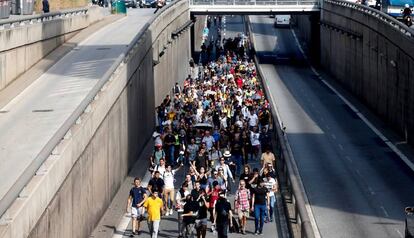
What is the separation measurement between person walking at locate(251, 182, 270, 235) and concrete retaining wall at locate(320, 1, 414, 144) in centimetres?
1857

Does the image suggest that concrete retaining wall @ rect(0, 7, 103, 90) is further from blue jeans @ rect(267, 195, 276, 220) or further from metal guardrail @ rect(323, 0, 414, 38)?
metal guardrail @ rect(323, 0, 414, 38)

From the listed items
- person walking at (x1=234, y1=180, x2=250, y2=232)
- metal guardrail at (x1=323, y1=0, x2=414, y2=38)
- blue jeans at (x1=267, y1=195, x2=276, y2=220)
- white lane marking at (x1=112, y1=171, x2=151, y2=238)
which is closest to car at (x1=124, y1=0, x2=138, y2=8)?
metal guardrail at (x1=323, y1=0, x2=414, y2=38)

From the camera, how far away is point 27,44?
129ft

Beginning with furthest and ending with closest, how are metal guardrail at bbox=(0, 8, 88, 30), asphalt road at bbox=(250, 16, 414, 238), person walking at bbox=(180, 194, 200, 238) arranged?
1. metal guardrail at bbox=(0, 8, 88, 30)
2. asphalt road at bbox=(250, 16, 414, 238)
3. person walking at bbox=(180, 194, 200, 238)

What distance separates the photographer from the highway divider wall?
18547 millimetres

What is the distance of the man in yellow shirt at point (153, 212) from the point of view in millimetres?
24734

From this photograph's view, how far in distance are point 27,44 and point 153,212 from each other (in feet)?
53.4

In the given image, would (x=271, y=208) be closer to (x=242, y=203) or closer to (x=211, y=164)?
(x=242, y=203)

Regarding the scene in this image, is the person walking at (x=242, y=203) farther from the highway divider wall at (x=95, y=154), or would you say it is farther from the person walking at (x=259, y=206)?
the highway divider wall at (x=95, y=154)

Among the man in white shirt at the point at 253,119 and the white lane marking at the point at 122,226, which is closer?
the white lane marking at the point at 122,226

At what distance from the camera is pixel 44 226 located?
18969 millimetres

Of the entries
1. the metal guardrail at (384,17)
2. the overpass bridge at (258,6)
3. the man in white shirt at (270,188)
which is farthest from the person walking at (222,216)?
the overpass bridge at (258,6)

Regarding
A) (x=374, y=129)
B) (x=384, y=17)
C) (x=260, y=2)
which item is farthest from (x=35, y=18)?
(x=260, y=2)

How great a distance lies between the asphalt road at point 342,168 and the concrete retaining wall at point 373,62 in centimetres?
139
